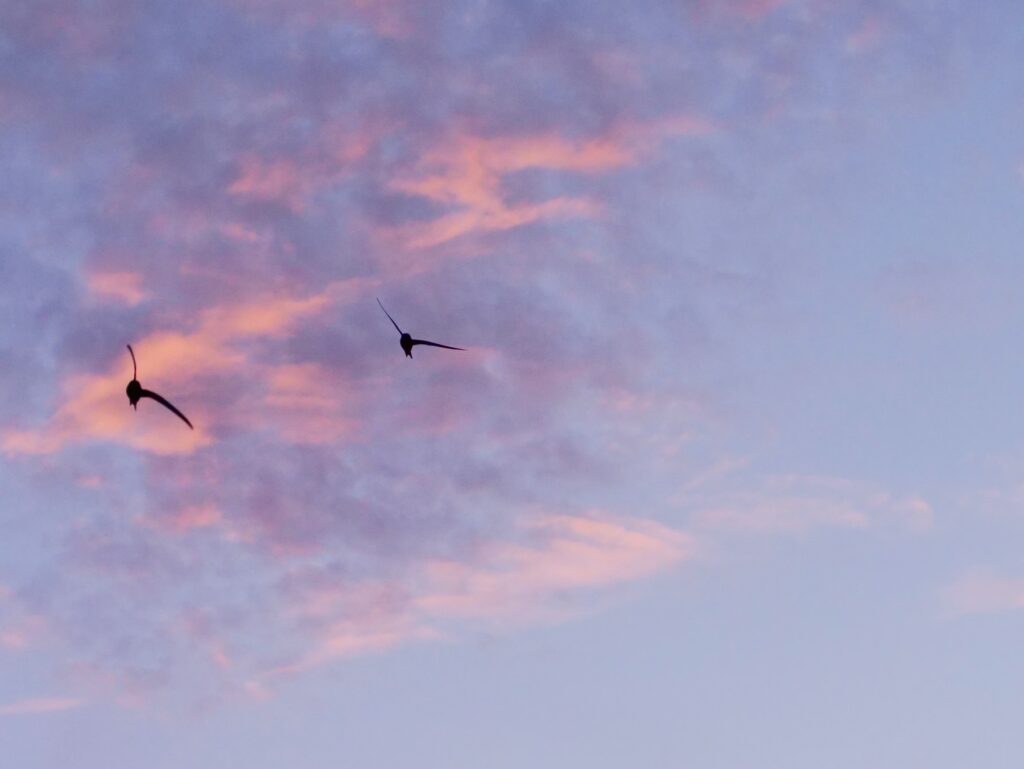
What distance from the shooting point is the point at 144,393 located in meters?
172
